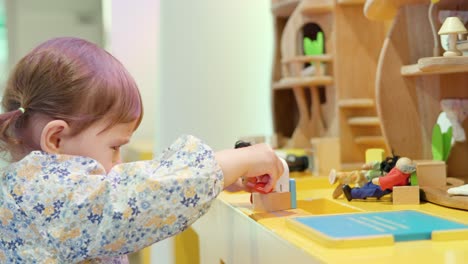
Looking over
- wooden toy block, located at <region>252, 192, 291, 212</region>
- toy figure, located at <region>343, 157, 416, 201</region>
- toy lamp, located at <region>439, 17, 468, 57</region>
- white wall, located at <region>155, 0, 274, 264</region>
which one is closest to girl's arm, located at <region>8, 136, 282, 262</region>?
wooden toy block, located at <region>252, 192, 291, 212</region>

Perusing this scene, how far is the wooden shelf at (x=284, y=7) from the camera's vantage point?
1.85 meters

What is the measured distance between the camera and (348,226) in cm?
80

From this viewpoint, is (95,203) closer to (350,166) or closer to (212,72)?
(350,166)

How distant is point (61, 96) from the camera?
0.88m

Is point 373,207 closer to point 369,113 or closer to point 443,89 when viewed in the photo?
point 443,89

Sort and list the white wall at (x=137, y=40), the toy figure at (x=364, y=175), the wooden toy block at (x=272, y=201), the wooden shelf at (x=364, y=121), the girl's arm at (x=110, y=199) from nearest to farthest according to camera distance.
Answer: the girl's arm at (x=110, y=199), the wooden toy block at (x=272, y=201), the toy figure at (x=364, y=175), the wooden shelf at (x=364, y=121), the white wall at (x=137, y=40)

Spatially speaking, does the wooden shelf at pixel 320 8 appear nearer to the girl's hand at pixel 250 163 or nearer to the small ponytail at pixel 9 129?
the girl's hand at pixel 250 163

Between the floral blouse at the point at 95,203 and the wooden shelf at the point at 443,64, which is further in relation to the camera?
the wooden shelf at the point at 443,64

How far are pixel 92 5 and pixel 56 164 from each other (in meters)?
3.23

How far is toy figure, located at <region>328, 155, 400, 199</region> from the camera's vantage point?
1150mm

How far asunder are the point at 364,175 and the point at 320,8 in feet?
2.15

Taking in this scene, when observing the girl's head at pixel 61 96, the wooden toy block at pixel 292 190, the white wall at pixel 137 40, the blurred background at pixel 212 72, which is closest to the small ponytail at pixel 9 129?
the girl's head at pixel 61 96

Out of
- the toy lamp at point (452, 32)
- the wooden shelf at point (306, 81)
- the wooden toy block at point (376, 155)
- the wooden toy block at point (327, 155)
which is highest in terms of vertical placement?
the toy lamp at point (452, 32)

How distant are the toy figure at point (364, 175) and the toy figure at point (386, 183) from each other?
32 mm
